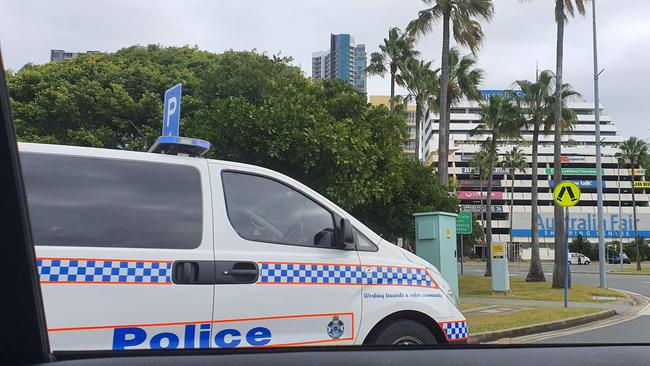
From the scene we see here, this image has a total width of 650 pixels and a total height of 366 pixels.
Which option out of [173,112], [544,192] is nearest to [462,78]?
[173,112]

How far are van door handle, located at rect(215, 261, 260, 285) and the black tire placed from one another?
109 centimetres

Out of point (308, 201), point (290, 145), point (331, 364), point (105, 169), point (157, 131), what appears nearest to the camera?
point (331, 364)

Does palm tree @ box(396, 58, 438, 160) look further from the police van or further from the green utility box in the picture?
the police van

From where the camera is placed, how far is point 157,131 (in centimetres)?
1942

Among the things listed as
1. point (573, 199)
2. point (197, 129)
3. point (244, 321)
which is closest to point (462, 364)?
point (244, 321)

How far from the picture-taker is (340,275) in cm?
423

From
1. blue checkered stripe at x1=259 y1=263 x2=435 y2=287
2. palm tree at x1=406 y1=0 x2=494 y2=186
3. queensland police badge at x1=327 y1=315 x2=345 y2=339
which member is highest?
palm tree at x1=406 y1=0 x2=494 y2=186

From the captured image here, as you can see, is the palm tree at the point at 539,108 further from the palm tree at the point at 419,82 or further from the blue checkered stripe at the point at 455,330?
the blue checkered stripe at the point at 455,330

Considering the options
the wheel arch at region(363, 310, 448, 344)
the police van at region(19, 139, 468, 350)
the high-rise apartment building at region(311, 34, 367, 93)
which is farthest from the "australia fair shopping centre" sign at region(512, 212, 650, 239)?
the police van at region(19, 139, 468, 350)

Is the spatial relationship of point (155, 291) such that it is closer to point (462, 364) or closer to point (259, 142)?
point (462, 364)

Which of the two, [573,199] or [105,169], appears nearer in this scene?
[105,169]

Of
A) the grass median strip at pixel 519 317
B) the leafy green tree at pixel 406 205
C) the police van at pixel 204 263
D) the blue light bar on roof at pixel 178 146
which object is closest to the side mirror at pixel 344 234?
the police van at pixel 204 263

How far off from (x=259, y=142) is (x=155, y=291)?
884 cm

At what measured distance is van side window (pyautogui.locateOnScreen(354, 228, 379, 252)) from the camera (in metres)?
4.44
